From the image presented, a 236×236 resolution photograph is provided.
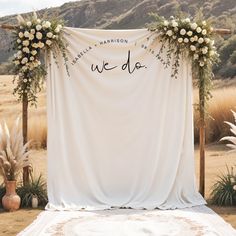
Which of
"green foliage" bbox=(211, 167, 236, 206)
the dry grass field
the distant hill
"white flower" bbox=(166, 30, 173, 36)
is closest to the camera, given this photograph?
the dry grass field

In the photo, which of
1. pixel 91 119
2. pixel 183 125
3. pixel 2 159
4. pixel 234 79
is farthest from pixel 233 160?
pixel 234 79

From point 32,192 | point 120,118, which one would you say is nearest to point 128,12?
point 120,118

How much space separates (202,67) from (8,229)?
10.9ft

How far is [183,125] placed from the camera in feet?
25.3

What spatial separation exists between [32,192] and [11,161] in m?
0.60

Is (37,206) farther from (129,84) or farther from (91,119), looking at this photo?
(129,84)

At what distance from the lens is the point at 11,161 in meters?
7.19

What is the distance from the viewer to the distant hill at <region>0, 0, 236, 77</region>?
43750mm

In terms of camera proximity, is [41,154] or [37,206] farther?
[41,154]

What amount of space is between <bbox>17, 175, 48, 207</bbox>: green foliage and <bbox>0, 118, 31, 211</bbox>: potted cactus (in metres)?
0.24

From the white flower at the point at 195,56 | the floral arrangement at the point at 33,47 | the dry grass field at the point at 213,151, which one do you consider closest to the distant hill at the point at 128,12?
the dry grass field at the point at 213,151

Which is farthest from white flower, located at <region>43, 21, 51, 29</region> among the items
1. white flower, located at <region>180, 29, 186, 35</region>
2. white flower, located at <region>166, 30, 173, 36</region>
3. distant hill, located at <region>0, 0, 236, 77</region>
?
distant hill, located at <region>0, 0, 236, 77</region>

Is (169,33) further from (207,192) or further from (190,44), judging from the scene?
(207,192)

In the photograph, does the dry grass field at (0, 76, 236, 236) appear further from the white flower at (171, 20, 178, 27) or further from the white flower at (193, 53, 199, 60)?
the white flower at (171, 20, 178, 27)
